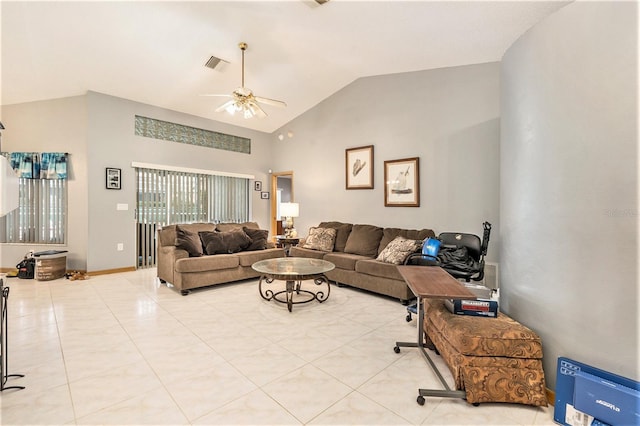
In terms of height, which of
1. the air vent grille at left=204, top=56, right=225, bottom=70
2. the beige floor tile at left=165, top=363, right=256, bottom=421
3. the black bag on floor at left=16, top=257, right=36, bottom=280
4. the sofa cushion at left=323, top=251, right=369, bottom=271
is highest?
the air vent grille at left=204, top=56, right=225, bottom=70

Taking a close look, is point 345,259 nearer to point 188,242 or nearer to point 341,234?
point 341,234

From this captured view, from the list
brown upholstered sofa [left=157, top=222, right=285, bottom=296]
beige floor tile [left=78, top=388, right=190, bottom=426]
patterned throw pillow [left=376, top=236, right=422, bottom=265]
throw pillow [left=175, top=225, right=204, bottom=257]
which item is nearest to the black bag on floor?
brown upholstered sofa [left=157, top=222, right=285, bottom=296]

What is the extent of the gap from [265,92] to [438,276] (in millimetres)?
4639

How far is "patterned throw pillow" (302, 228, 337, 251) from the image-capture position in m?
5.18

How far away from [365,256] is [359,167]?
171cm

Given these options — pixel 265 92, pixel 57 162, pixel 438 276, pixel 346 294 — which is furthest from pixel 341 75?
pixel 57 162

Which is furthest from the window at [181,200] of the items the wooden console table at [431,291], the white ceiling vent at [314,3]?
the wooden console table at [431,291]

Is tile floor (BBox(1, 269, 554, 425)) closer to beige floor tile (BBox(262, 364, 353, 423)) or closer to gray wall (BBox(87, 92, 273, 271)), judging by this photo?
beige floor tile (BBox(262, 364, 353, 423))

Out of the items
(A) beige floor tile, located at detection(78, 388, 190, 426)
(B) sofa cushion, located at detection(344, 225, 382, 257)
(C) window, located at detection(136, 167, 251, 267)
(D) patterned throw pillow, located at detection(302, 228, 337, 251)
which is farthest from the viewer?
(C) window, located at detection(136, 167, 251, 267)

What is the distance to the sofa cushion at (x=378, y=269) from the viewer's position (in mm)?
3854

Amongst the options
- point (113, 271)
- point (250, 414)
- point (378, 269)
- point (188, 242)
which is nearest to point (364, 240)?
point (378, 269)

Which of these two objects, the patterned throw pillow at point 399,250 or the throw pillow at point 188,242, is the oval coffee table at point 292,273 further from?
the throw pillow at point 188,242

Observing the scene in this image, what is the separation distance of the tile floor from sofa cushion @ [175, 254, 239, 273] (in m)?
0.48

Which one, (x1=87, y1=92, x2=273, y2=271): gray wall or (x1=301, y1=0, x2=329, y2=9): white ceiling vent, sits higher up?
(x1=301, y1=0, x2=329, y2=9): white ceiling vent
